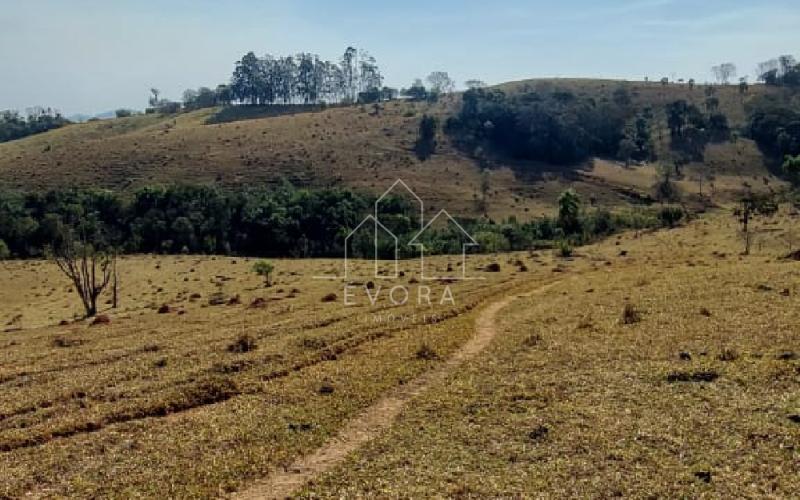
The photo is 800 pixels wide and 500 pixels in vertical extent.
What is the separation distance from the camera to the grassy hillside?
11624cm

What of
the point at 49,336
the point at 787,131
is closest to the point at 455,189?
the point at 787,131

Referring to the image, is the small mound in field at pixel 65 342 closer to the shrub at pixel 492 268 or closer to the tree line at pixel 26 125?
the shrub at pixel 492 268

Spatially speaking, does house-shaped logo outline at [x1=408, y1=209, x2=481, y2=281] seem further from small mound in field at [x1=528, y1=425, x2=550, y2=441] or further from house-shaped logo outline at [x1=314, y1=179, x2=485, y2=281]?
small mound in field at [x1=528, y1=425, x2=550, y2=441]

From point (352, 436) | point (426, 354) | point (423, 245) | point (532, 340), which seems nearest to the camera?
point (352, 436)

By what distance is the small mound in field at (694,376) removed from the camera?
1852cm

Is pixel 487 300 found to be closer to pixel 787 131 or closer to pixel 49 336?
pixel 49 336

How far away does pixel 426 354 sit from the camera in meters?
23.5

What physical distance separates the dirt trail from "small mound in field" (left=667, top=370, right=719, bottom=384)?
22.7ft

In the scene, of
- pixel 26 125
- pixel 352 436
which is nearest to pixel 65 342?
pixel 352 436

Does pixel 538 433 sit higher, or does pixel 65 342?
pixel 538 433

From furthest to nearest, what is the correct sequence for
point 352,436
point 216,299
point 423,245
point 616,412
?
1. point 423,245
2. point 216,299
3. point 616,412
4. point 352,436

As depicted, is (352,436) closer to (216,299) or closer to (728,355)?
(728,355)

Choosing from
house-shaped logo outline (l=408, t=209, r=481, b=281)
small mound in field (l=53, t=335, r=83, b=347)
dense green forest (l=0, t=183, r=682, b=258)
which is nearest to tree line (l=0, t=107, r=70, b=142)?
dense green forest (l=0, t=183, r=682, b=258)

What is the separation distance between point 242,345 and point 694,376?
16323 mm
